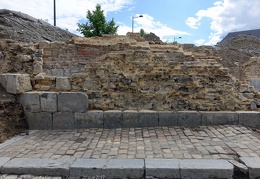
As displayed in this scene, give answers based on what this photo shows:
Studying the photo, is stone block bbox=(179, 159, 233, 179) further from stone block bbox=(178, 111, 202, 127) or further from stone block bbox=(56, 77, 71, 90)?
stone block bbox=(56, 77, 71, 90)

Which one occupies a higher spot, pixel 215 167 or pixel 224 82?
pixel 224 82

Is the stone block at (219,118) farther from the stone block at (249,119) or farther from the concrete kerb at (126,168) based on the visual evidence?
the concrete kerb at (126,168)

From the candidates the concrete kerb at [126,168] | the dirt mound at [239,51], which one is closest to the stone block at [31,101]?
the concrete kerb at [126,168]

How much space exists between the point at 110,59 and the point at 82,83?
999mm

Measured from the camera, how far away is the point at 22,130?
526cm

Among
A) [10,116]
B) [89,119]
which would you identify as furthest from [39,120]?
[89,119]

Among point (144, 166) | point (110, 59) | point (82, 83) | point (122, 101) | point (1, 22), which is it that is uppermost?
point (1, 22)

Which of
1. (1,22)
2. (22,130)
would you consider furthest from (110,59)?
(1,22)

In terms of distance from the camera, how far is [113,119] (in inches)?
212

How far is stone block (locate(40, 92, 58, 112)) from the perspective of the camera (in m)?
5.35

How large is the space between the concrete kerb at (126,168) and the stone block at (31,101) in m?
1.96

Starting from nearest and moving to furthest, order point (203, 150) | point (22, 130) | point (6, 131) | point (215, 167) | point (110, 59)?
point (215, 167), point (203, 150), point (6, 131), point (22, 130), point (110, 59)

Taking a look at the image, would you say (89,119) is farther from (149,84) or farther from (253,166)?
(253,166)

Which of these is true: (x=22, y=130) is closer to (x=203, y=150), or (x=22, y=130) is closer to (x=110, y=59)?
(x=110, y=59)
